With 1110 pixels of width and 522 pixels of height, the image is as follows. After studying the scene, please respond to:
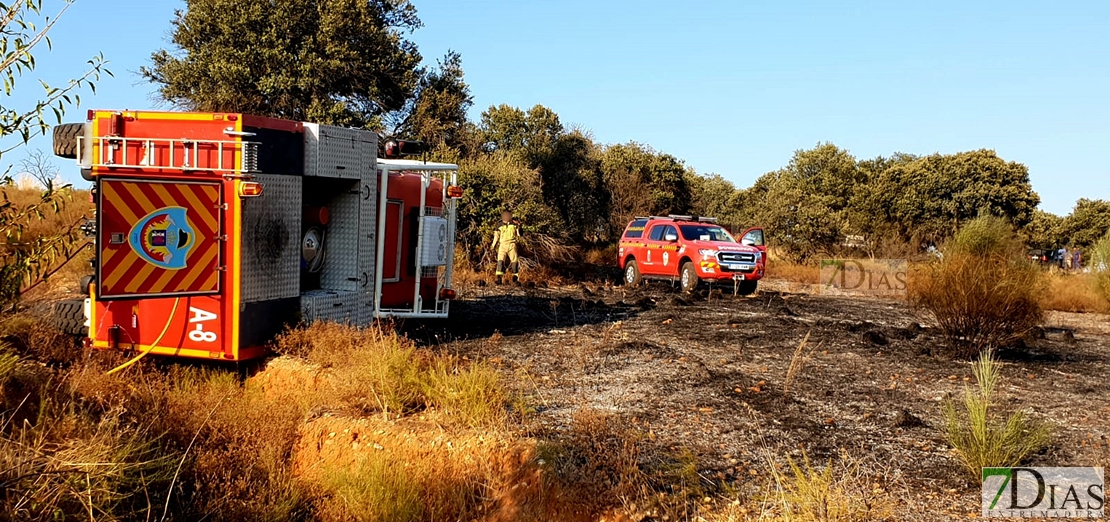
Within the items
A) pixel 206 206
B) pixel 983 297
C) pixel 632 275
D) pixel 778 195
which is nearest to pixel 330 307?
pixel 206 206

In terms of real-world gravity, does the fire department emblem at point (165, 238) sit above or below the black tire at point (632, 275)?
above

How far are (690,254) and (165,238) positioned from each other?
540 inches

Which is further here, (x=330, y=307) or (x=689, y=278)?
(x=689, y=278)

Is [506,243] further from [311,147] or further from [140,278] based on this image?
[140,278]

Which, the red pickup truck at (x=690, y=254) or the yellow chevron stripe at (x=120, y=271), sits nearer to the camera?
the yellow chevron stripe at (x=120, y=271)

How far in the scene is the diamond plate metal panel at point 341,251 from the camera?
9375mm

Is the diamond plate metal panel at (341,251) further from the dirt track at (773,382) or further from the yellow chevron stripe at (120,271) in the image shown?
the yellow chevron stripe at (120,271)

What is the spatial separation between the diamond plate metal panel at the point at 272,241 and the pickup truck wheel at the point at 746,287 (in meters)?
12.9

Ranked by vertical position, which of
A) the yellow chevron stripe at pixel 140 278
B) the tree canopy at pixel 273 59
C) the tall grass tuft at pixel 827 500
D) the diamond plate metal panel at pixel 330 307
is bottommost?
the tall grass tuft at pixel 827 500

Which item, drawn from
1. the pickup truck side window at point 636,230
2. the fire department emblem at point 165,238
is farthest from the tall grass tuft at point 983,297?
the pickup truck side window at point 636,230

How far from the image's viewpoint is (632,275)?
70.4ft

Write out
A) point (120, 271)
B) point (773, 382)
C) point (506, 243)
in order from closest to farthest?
point (120, 271) < point (773, 382) < point (506, 243)

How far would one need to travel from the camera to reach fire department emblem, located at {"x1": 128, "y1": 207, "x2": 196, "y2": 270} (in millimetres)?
7117

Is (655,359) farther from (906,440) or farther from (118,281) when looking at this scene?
(118,281)
